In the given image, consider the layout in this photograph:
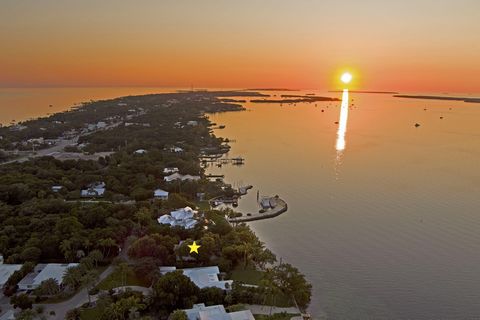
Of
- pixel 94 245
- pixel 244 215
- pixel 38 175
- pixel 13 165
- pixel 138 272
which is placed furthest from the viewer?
pixel 13 165

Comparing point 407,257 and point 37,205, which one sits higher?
point 37,205

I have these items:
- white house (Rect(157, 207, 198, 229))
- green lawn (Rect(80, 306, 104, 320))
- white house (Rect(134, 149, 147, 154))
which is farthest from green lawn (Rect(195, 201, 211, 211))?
white house (Rect(134, 149, 147, 154))

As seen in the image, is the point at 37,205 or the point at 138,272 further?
the point at 37,205

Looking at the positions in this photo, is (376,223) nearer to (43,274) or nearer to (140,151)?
(43,274)

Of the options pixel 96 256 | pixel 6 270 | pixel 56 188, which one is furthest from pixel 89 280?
pixel 56 188

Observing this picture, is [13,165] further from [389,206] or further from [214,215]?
[389,206]

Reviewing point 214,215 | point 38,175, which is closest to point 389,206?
point 214,215

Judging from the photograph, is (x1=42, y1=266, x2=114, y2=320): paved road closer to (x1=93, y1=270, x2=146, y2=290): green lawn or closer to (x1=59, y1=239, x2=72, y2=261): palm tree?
(x1=93, y1=270, x2=146, y2=290): green lawn

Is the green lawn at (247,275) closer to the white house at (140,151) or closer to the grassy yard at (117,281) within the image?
the grassy yard at (117,281)
